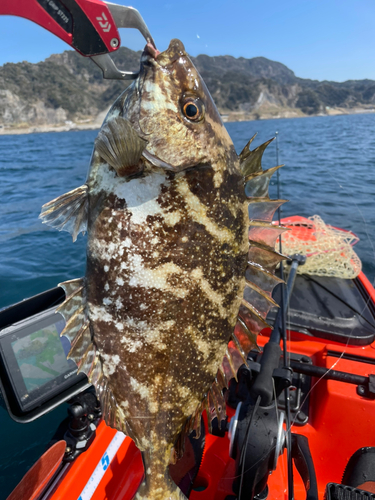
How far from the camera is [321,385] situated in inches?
146

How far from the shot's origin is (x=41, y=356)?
3039 mm

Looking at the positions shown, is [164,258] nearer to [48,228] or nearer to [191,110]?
[191,110]

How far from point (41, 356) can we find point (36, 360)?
0.27ft

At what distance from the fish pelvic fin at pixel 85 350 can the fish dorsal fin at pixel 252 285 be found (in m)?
0.48

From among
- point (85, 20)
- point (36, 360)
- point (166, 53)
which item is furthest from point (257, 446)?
point (85, 20)

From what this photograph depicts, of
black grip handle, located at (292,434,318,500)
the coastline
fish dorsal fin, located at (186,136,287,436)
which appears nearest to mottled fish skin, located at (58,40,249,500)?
fish dorsal fin, located at (186,136,287,436)

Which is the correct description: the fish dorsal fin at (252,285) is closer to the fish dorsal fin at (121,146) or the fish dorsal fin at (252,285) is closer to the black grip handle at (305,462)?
the fish dorsal fin at (121,146)

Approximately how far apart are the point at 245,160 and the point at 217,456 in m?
3.35

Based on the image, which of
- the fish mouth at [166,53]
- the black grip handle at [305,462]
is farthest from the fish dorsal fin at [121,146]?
the black grip handle at [305,462]

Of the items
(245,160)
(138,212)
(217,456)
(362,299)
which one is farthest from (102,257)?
(362,299)

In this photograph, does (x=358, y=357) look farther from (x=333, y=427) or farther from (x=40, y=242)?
(x=40, y=242)

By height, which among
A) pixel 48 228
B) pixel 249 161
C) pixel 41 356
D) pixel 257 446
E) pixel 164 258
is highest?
pixel 249 161

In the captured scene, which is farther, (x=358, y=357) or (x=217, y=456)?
(x=358, y=357)

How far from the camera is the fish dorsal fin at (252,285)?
1893mm
